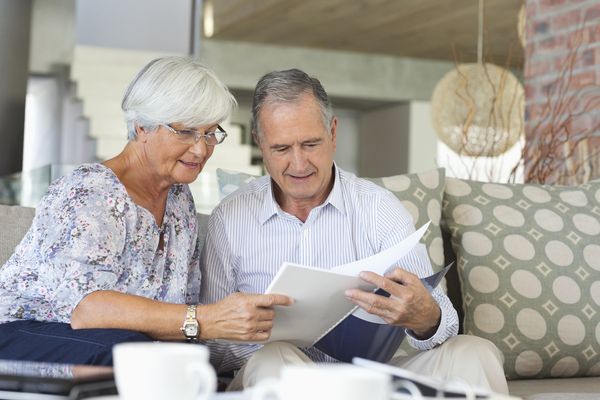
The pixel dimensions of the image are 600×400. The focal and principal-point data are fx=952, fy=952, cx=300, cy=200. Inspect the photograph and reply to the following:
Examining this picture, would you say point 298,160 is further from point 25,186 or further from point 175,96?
point 25,186

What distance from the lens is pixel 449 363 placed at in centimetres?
186

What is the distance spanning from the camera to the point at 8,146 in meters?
4.21

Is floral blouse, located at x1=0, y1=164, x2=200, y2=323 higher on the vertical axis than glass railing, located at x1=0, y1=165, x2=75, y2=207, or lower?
lower

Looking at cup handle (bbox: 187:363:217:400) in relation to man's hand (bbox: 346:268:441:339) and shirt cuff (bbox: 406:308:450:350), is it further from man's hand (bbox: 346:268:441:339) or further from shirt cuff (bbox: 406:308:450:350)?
shirt cuff (bbox: 406:308:450:350)

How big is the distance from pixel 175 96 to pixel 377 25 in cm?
680

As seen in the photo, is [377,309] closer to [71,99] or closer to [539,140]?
[539,140]

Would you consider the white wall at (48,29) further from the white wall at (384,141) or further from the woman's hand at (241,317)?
the white wall at (384,141)

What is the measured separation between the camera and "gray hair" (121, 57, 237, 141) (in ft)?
6.31

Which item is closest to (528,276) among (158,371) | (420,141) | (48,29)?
(158,371)

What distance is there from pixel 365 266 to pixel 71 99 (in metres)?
3.79

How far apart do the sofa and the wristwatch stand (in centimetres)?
63

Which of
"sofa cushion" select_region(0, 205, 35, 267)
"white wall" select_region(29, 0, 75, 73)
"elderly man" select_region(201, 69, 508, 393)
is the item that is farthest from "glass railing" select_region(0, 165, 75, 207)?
"elderly man" select_region(201, 69, 508, 393)

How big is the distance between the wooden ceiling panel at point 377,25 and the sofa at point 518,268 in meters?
4.98

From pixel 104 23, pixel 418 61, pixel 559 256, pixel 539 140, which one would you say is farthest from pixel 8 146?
pixel 418 61
